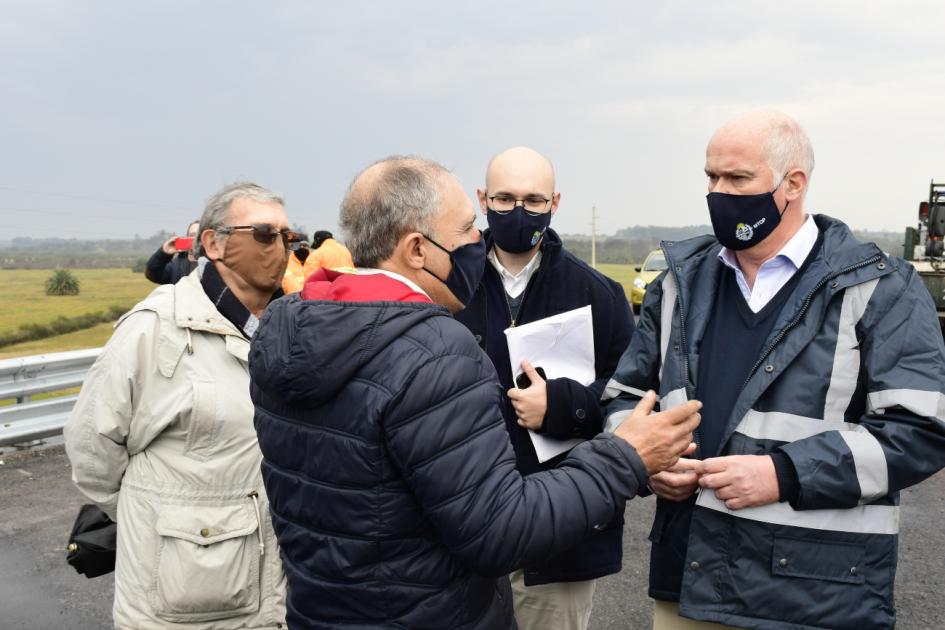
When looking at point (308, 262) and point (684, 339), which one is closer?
point (684, 339)

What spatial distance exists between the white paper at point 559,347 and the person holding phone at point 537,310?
0.18 feet

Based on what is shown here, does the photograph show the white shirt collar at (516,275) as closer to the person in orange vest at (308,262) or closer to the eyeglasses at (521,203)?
the eyeglasses at (521,203)

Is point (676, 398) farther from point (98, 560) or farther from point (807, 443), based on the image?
point (98, 560)

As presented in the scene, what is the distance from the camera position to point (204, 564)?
2.41m

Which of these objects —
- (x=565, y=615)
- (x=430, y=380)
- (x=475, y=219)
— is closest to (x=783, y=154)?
(x=475, y=219)

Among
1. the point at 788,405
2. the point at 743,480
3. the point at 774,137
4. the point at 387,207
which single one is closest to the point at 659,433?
the point at 743,480

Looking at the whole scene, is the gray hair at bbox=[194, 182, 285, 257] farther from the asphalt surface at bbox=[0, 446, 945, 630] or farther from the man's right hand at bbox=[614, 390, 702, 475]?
the asphalt surface at bbox=[0, 446, 945, 630]

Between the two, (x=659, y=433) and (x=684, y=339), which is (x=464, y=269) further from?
(x=684, y=339)

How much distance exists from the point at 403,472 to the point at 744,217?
1.34 meters

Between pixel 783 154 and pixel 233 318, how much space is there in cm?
188

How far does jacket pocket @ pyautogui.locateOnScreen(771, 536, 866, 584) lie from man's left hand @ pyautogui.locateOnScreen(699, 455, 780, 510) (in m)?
0.15

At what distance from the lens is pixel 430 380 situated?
1.64m

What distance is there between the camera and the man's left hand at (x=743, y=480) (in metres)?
2.09

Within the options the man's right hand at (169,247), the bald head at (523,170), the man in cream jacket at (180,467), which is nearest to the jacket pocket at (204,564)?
the man in cream jacket at (180,467)
